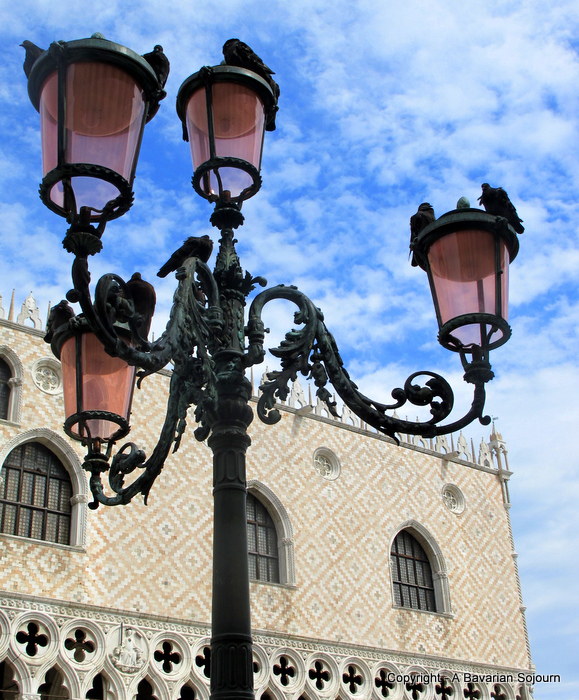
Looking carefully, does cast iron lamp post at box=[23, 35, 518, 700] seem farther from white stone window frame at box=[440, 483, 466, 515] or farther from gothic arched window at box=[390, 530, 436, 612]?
white stone window frame at box=[440, 483, 466, 515]

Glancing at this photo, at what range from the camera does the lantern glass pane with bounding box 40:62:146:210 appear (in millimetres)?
2646

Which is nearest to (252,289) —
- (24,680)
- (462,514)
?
(24,680)

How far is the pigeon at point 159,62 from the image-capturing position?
9.87ft

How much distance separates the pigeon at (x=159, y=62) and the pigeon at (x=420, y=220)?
3.53ft

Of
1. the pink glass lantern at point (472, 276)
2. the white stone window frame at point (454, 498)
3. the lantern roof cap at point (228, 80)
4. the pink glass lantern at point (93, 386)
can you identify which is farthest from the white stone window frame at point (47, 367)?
the pink glass lantern at point (472, 276)

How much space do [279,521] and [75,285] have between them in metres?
10.5

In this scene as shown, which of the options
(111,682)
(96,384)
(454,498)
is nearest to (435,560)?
(454,498)

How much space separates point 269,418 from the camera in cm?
335

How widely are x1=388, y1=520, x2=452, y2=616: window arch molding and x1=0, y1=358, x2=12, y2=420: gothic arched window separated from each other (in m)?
6.26

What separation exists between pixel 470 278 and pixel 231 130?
1071 mm

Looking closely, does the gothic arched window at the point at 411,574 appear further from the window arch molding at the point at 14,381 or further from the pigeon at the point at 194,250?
the pigeon at the point at 194,250

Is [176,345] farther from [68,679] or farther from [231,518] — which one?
[68,679]

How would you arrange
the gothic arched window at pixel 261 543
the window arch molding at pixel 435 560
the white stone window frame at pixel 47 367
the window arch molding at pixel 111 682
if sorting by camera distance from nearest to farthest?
the window arch molding at pixel 111 682
the white stone window frame at pixel 47 367
the gothic arched window at pixel 261 543
the window arch molding at pixel 435 560

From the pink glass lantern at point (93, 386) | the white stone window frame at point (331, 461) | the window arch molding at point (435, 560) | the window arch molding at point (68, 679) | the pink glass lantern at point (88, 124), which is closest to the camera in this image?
the pink glass lantern at point (88, 124)
